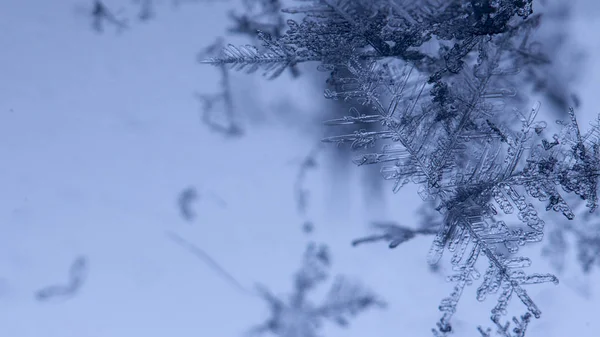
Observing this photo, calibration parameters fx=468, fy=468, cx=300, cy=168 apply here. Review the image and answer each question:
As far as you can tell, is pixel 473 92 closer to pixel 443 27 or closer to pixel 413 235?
pixel 443 27

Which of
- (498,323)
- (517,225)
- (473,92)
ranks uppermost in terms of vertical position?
(473,92)

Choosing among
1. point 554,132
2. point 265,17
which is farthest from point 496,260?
point 265,17

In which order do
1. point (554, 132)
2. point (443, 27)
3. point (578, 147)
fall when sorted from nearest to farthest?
point (443, 27) → point (578, 147) → point (554, 132)

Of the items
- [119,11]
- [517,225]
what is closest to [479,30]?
[517,225]

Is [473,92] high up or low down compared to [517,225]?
up

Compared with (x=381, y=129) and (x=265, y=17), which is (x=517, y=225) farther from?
(x=265, y=17)

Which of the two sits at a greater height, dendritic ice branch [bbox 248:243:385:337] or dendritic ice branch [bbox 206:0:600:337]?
dendritic ice branch [bbox 206:0:600:337]

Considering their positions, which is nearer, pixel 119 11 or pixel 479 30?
pixel 479 30

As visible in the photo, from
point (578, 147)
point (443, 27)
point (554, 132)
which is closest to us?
point (443, 27)

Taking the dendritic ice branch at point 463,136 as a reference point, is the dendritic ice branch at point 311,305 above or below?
below
